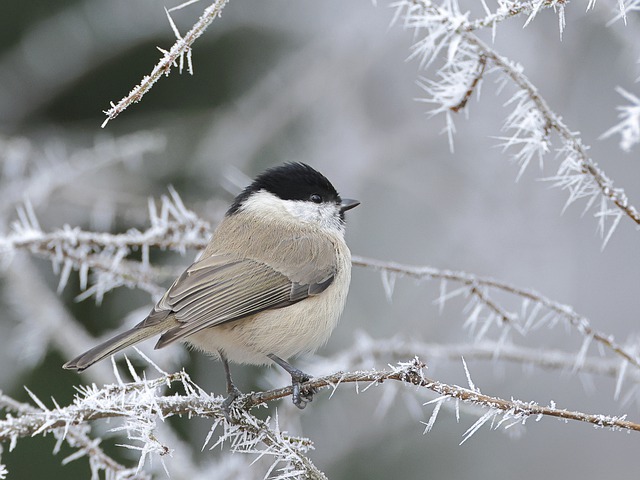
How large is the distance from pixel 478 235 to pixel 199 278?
6.99 ft

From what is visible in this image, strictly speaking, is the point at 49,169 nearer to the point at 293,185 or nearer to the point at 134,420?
the point at 293,185

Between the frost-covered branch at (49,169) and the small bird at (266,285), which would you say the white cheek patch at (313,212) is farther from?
the frost-covered branch at (49,169)

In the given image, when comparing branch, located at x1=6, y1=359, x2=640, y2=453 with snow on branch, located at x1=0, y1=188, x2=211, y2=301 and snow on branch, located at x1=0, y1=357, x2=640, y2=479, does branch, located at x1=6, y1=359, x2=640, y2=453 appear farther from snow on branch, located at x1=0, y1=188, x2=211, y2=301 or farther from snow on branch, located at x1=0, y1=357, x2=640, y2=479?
snow on branch, located at x1=0, y1=188, x2=211, y2=301

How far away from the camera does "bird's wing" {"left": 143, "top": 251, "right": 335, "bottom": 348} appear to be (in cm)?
249

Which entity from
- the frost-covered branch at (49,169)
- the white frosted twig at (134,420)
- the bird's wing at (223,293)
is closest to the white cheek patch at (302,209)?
the bird's wing at (223,293)

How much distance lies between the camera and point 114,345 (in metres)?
2.23

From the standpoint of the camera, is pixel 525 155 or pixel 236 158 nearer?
pixel 525 155

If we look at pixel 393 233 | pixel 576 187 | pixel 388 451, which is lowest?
pixel 388 451

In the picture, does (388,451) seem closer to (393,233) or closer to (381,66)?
(393,233)

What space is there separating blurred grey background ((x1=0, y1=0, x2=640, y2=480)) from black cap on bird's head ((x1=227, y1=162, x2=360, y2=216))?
32.1 inches

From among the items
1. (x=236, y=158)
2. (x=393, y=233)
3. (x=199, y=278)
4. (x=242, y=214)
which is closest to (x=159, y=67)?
(x=199, y=278)

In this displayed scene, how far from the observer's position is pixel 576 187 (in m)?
1.66

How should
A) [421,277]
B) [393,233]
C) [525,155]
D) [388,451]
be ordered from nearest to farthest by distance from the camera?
[525,155]
[421,277]
[388,451]
[393,233]

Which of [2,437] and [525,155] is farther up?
[525,155]
